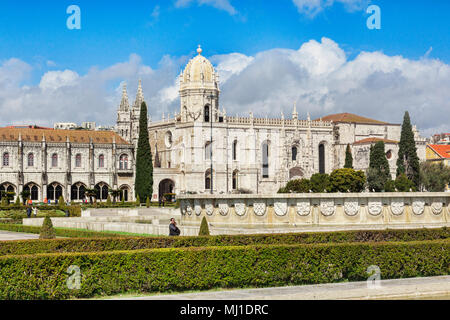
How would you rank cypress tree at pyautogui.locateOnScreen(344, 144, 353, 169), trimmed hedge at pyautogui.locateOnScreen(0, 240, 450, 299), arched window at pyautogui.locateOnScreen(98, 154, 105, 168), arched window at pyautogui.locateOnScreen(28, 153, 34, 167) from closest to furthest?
trimmed hedge at pyautogui.locateOnScreen(0, 240, 450, 299)
arched window at pyautogui.locateOnScreen(28, 153, 34, 167)
arched window at pyautogui.locateOnScreen(98, 154, 105, 168)
cypress tree at pyautogui.locateOnScreen(344, 144, 353, 169)

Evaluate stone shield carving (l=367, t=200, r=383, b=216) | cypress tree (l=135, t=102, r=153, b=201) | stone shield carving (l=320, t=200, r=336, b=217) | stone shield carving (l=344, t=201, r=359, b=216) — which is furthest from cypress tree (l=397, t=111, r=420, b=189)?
stone shield carving (l=320, t=200, r=336, b=217)

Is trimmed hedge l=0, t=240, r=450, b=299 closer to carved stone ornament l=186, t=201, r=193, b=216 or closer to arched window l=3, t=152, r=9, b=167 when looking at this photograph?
carved stone ornament l=186, t=201, r=193, b=216

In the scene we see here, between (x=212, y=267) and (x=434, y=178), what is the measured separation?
6401 centimetres

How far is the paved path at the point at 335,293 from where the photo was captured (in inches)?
579

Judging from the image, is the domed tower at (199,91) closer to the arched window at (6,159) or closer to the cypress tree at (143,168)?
the cypress tree at (143,168)

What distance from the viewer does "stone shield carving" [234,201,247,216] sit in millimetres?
29733

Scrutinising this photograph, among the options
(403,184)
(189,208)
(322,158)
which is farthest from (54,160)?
(189,208)

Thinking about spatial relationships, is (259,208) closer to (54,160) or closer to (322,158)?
(54,160)

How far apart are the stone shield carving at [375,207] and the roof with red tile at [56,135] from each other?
50671 millimetres

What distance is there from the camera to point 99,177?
7469 cm

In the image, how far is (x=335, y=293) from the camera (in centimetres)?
1493

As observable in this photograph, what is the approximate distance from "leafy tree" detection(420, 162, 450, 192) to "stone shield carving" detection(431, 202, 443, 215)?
46562 millimetres
